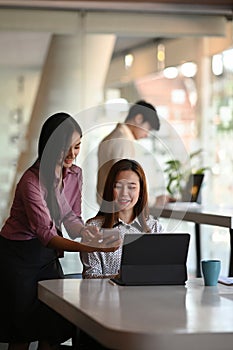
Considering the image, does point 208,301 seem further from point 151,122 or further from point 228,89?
point 228,89

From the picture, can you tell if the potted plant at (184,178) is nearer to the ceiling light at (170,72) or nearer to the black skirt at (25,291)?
the ceiling light at (170,72)

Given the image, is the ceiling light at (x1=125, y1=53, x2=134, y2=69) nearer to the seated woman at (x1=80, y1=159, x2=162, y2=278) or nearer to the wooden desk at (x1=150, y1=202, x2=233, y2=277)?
the wooden desk at (x1=150, y1=202, x2=233, y2=277)

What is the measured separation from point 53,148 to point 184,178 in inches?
139

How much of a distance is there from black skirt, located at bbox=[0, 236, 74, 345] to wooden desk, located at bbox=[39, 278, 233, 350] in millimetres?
652

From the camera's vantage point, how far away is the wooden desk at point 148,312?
6.60 feet

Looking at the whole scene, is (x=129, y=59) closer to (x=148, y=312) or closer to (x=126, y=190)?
(x=126, y=190)

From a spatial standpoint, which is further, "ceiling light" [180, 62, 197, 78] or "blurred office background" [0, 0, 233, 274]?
"ceiling light" [180, 62, 197, 78]

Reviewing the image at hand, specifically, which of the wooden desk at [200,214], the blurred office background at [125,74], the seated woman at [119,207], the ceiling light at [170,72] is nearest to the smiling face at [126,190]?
the seated woman at [119,207]

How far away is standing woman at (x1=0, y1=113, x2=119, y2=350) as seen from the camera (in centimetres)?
340

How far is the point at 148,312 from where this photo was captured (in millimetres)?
2312

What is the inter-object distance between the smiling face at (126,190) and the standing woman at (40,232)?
0.16 meters

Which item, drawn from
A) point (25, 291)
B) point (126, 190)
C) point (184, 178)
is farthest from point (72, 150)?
point (184, 178)

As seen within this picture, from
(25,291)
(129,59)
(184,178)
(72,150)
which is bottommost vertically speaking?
(25,291)

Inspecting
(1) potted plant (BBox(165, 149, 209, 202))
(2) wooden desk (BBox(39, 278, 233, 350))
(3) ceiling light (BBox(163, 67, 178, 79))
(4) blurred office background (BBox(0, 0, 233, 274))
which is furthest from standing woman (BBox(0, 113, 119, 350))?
(3) ceiling light (BBox(163, 67, 178, 79))
